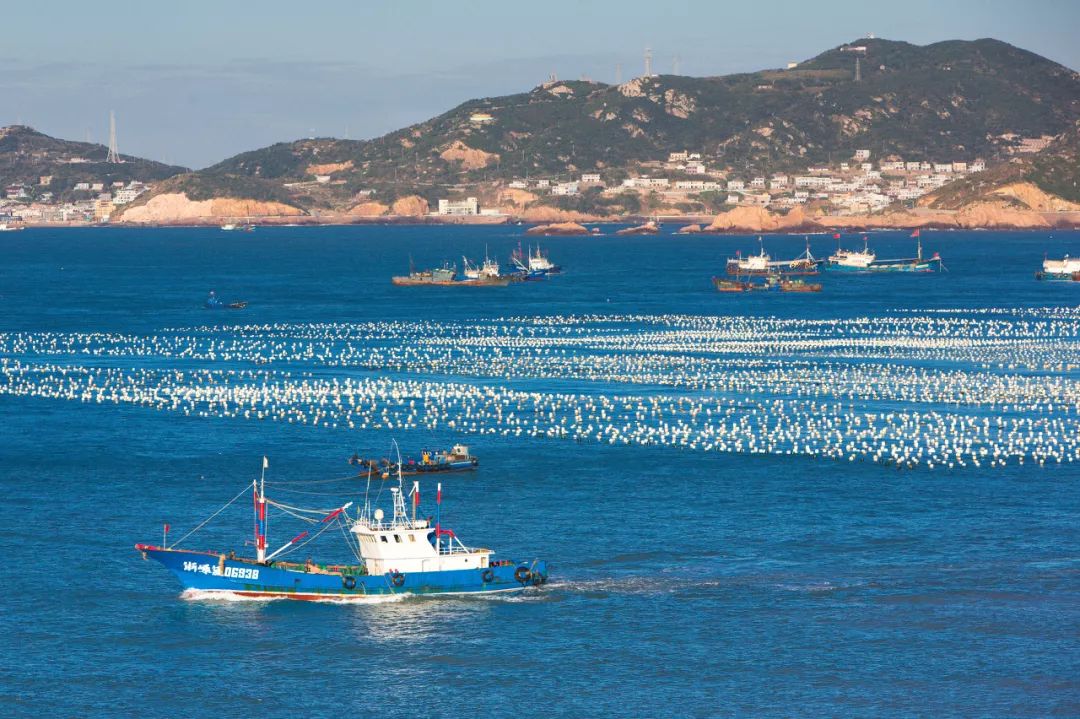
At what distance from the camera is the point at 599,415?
121 m

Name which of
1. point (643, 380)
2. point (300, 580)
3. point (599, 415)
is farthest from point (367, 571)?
point (643, 380)

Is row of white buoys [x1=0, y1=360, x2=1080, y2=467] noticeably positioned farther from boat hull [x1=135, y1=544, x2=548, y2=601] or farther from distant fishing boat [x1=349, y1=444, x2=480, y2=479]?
boat hull [x1=135, y1=544, x2=548, y2=601]

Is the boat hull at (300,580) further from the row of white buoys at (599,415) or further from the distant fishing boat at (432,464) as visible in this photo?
the row of white buoys at (599,415)

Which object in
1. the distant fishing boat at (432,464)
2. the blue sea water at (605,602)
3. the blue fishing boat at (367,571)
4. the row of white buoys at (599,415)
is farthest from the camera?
the row of white buoys at (599,415)

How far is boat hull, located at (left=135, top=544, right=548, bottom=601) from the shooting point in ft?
234

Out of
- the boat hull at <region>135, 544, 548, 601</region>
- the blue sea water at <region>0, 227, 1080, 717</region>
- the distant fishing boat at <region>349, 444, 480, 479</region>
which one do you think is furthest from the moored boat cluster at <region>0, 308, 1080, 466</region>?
the boat hull at <region>135, 544, 548, 601</region>

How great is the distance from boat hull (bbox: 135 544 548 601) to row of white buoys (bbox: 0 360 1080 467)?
38.2m

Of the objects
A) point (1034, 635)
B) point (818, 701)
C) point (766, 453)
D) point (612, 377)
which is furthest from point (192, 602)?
point (612, 377)

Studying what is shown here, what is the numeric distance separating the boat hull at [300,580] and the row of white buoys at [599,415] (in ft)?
125

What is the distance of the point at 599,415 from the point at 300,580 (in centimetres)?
5228

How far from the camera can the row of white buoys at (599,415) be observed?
107 metres

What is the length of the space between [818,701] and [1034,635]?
11.9 m

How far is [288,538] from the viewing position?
83.9 m

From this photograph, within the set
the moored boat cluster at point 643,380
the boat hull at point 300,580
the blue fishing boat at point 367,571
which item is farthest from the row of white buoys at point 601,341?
the boat hull at point 300,580
